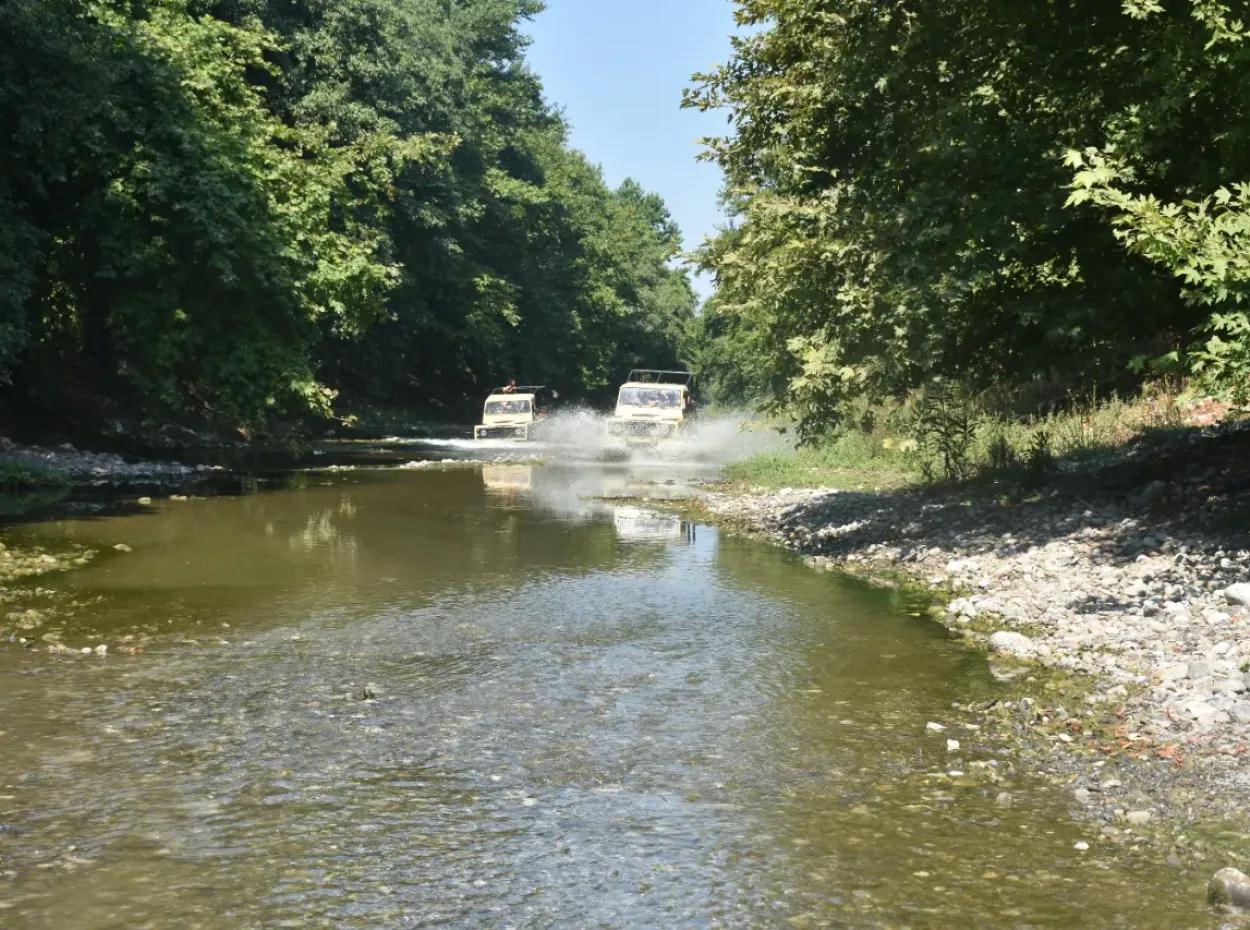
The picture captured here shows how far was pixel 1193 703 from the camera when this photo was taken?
8.26 m

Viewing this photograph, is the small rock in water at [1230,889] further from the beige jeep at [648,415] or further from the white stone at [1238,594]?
the beige jeep at [648,415]

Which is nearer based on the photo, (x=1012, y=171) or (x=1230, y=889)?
(x=1230, y=889)

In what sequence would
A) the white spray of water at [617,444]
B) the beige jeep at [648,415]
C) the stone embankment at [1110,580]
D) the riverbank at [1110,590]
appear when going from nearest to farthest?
the riverbank at [1110,590], the stone embankment at [1110,580], the white spray of water at [617,444], the beige jeep at [648,415]

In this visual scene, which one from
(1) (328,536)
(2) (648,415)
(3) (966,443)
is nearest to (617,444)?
(2) (648,415)

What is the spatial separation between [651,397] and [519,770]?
108ft

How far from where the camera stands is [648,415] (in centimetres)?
3872

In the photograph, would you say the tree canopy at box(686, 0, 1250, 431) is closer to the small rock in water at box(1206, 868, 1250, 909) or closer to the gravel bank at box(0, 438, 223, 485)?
the small rock in water at box(1206, 868, 1250, 909)

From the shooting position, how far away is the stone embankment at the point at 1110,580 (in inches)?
324

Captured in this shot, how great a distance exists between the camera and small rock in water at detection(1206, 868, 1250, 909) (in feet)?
18.1

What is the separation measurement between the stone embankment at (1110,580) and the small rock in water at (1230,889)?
1.24 m

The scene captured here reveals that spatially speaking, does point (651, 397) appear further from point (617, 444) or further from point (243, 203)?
point (243, 203)

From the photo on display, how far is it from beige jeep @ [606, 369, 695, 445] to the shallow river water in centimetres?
2346

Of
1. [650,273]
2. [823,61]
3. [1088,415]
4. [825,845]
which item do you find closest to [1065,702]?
[825,845]

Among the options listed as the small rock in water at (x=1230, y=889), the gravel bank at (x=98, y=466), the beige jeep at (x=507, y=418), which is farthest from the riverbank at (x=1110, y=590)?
the beige jeep at (x=507, y=418)
